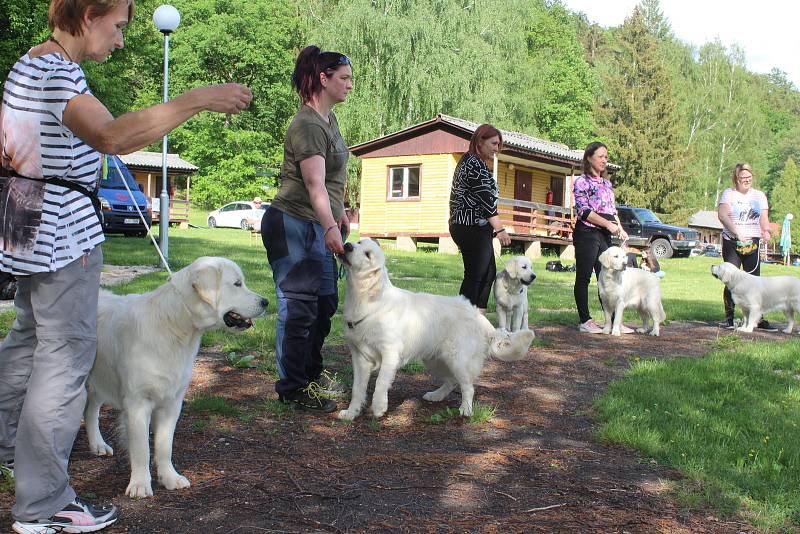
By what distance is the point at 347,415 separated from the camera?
481cm

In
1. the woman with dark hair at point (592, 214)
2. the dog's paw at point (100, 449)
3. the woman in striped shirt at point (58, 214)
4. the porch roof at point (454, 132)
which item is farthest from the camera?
the porch roof at point (454, 132)

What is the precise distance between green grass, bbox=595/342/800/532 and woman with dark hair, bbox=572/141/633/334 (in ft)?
6.77

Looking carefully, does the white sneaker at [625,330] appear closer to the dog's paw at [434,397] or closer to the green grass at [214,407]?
the dog's paw at [434,397]

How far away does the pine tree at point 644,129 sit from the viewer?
5159 centimetres

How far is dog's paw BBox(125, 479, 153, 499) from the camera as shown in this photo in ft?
10.8

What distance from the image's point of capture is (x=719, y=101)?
6053 cm

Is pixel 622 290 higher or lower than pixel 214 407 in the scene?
higher

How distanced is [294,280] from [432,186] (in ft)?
79.2

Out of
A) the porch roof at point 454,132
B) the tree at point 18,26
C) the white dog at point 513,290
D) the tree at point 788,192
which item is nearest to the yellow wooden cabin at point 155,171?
the porch roof at point 454,132

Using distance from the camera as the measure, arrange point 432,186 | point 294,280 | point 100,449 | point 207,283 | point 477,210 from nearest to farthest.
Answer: point 207,283
point 100,449
point 294,280
point 477,210
point 432,186

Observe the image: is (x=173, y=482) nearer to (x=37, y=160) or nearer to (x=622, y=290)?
(x=37, y=160)

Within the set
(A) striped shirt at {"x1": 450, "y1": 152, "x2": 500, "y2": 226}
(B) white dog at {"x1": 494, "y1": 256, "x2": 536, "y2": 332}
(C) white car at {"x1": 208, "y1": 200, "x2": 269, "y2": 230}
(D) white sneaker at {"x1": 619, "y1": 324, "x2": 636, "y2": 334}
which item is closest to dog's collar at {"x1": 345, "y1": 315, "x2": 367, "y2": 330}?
(A) striped shirt at {"x1": 450, "y1": 152, "x2": 500, "y2": 226}

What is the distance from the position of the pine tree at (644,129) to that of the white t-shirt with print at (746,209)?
43317mm

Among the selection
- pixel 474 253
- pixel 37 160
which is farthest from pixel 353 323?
pixel 37 160
